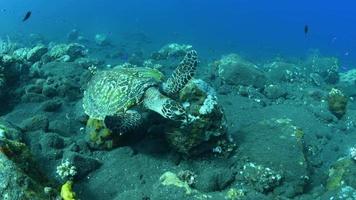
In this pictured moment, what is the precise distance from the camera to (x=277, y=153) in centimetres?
752

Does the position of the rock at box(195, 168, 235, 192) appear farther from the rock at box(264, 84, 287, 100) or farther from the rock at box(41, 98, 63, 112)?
the rock at box(264, 84, 287, 100)

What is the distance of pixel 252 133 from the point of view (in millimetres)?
8328

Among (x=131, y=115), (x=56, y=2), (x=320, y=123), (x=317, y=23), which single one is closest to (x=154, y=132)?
(x=131, y=115)

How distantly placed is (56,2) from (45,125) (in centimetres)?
6949

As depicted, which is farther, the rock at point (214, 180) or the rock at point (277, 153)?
the rock at point (277, 153)

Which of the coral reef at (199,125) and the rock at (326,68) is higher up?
the rock at (326,68)

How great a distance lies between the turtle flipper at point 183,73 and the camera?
7.38 m

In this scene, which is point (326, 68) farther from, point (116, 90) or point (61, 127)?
point (61, 127)

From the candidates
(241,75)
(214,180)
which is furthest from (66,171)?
(241,75)

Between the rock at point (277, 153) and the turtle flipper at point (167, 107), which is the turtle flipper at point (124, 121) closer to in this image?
the turtle flipper at point (167, 107)

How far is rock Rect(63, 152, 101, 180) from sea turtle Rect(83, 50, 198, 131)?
2.96 feet

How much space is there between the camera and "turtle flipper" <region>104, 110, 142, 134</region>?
23.5ft

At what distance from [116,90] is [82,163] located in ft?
5.70

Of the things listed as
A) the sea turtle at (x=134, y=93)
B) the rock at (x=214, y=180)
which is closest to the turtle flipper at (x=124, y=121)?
the sea turtle at (x=134, y=93)
